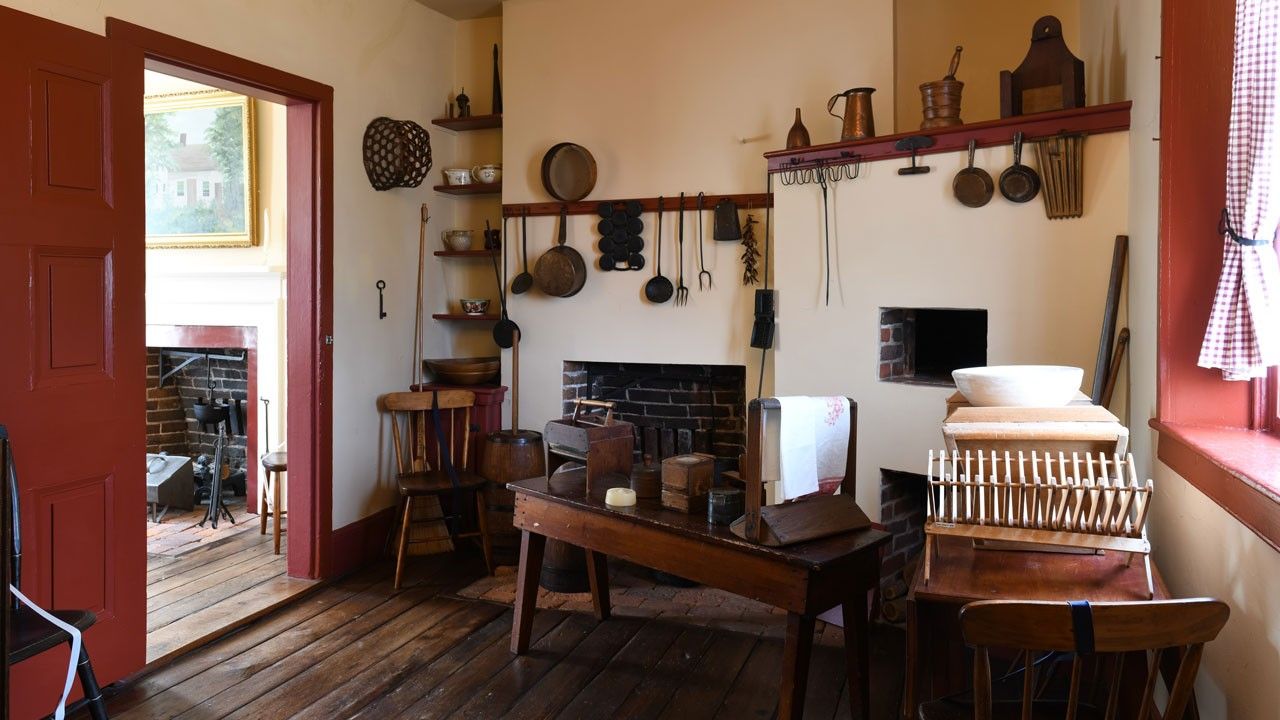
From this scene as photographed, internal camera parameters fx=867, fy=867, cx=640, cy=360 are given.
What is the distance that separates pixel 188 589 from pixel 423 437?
1.24 m

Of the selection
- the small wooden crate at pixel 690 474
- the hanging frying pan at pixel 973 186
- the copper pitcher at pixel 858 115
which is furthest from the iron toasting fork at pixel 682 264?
the small wooden crate at pixel 690 474

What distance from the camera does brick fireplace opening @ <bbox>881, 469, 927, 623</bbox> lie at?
3623 millimetres

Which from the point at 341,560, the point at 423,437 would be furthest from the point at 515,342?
the point at 341,560

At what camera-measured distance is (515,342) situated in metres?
4.65

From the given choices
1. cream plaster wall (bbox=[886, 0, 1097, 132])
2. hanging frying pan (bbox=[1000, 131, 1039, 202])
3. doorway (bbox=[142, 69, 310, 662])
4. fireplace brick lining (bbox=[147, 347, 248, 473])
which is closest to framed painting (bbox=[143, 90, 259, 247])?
doorway (bbox=[142, 69, 310, 662])

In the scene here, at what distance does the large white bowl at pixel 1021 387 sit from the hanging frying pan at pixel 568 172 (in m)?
2.81

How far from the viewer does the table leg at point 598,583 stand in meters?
3.58

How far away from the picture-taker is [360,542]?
14.0ft

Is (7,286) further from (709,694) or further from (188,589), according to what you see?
(709,694)

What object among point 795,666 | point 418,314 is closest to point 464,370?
point 418,314

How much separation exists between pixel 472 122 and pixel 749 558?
3238 mm

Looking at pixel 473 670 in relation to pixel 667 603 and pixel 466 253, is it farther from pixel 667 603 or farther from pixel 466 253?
pixel 466 253

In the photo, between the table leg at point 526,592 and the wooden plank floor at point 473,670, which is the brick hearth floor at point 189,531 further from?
the table leg at point 526,592

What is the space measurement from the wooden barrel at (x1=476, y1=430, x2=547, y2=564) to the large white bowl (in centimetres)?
268
